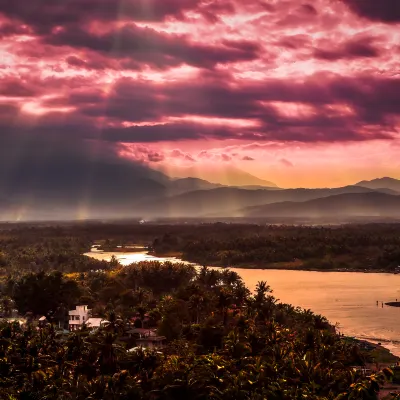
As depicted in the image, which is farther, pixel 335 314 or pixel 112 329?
pixel 335 314

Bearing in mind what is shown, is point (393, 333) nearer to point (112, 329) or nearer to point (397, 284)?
point (112, 329)

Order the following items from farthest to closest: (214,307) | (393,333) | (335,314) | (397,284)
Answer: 1. (397,284)
2. (335,314)
3. (393,333)
4. (214,307)

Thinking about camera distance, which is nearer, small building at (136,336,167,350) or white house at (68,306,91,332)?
small building at (136,336,167,350)

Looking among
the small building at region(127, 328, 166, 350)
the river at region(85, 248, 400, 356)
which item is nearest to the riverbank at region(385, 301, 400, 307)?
the river at region(85, 248, 400, 356)

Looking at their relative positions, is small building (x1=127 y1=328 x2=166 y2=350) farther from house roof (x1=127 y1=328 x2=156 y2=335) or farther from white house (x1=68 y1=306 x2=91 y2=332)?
white house (x1=68 y1=306 x2=91 y2=332)

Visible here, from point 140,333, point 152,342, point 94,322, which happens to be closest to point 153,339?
point 152,342

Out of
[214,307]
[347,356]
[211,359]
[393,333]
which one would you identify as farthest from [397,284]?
[211,359]
